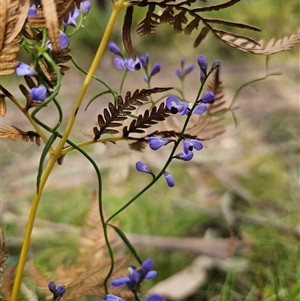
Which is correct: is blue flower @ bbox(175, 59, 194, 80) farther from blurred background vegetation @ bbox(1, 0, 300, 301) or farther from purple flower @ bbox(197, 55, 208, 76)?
purple flower @ bbox(197, 55, 208, 76)

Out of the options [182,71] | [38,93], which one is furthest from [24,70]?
[182,71]

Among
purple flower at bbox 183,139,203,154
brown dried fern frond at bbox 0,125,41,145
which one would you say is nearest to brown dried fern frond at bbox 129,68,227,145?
purple flower at bbox 183,139,203,154

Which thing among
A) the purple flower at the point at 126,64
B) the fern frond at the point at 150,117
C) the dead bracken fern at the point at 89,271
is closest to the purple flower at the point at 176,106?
the fern frond at the point at 150,117

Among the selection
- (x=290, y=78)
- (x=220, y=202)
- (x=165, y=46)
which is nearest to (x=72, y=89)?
(x=165, y=46)

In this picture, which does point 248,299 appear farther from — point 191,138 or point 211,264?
point 191,138

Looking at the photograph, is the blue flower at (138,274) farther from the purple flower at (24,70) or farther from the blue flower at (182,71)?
the blue flower at (182,71)
